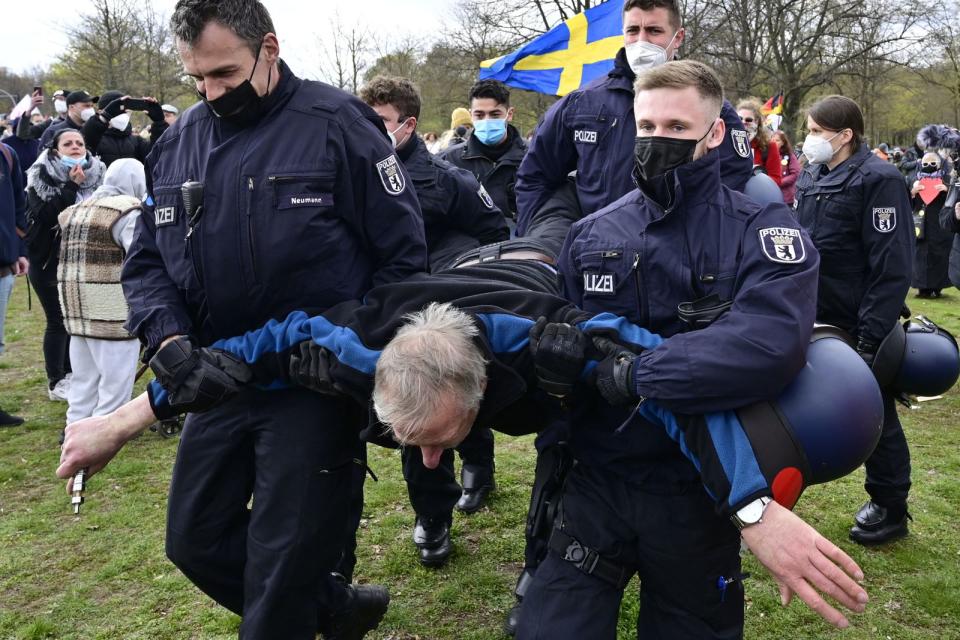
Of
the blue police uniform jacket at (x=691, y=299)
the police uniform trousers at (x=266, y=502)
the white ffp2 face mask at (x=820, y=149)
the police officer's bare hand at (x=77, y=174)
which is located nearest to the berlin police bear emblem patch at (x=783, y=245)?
the blue police uniform jacket at (x=691, y=299)

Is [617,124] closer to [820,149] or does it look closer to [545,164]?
[545,164]

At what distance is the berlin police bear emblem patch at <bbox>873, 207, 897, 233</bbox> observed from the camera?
425 cm

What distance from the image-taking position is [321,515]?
8.97ft

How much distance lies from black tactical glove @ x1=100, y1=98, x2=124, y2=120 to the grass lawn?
3012mm

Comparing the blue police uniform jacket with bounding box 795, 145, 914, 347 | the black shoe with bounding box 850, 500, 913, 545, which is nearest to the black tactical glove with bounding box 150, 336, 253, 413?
the blue police uniform jacket with bounding box 795, 145, 914, 347

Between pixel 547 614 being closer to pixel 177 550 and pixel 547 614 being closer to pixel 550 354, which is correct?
pixel 550 354

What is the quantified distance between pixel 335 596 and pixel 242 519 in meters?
0.51

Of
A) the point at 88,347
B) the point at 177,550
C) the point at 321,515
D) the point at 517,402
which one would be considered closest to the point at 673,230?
the point at 517,402

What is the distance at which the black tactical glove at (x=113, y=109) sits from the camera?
715cm

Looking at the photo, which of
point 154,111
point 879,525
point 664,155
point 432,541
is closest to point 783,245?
point 664,155

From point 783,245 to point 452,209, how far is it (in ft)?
7.04

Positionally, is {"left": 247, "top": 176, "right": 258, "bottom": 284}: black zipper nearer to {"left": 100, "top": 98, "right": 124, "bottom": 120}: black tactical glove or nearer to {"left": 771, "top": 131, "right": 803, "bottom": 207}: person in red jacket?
{"left": 100, "top": 98, "right": 124, "bottom": 120}: black tactical glove

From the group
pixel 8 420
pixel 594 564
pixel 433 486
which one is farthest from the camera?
pixel 8 420

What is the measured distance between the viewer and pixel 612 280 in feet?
7.92
